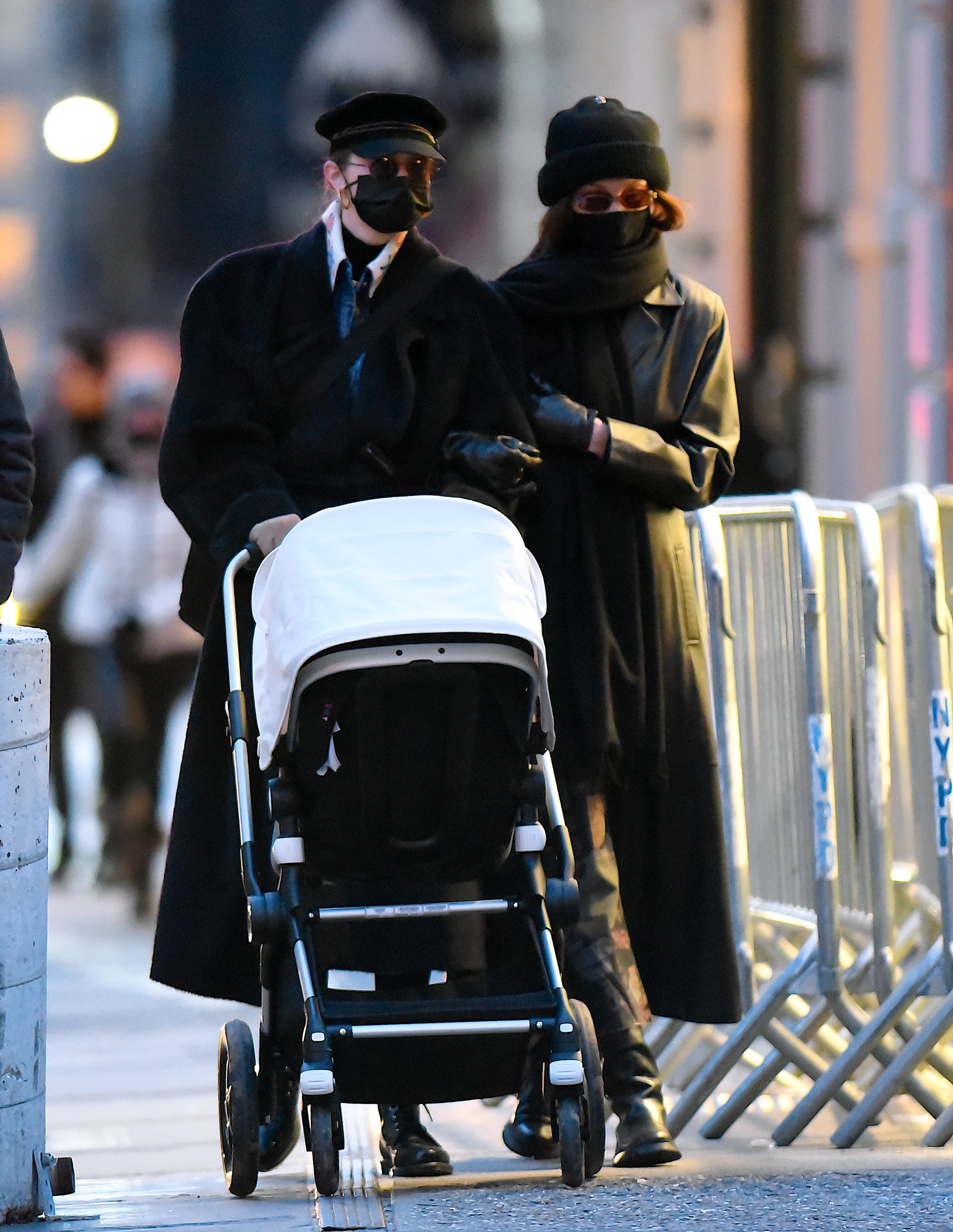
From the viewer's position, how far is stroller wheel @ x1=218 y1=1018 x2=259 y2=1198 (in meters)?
4.14

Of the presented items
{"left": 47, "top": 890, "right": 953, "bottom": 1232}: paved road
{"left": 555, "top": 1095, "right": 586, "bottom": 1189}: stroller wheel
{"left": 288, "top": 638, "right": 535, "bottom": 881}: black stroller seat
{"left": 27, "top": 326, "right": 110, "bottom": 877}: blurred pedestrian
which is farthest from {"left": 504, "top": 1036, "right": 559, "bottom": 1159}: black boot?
{"left": 27, "top": 326, "right": 110, "bottom": 877}: blurred pedestrian

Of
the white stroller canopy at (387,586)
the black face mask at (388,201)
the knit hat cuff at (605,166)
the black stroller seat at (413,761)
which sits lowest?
the black stroller seat at (413,761)

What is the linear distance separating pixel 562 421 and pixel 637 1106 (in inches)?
52.9

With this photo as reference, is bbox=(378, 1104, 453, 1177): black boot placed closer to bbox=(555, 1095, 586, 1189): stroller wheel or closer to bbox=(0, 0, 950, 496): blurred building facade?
bbox=(555, 1095, 586, 1189): stroller wheel

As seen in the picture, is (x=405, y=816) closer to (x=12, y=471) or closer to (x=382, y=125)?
(x=12, y=471)

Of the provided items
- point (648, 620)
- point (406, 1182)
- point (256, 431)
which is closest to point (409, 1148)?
point (406, 1182)

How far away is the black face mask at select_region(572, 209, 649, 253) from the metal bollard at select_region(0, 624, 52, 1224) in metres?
1.50

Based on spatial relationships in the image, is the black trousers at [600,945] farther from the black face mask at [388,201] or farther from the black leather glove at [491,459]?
the black face mask at [388,201]

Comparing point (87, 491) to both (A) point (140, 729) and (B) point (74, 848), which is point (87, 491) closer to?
(A) point (140, 729)

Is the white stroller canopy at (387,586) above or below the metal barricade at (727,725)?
above

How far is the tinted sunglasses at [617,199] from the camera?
4.87 m

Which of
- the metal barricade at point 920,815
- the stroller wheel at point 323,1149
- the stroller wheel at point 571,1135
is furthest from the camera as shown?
the metal barricade at point 920,815

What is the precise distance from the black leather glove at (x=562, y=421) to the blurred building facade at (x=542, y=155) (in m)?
6.34

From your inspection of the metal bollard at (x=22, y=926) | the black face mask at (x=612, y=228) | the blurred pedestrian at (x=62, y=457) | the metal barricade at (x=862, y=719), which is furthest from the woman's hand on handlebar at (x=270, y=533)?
the blurred pedestrian at (x=62, y=457)
